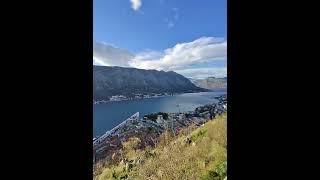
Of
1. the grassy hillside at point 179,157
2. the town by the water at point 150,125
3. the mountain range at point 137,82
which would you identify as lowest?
the grassy hillside at point 179,157

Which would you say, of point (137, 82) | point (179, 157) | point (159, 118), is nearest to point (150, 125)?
point (159, 118)

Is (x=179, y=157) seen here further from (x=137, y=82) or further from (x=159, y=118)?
(x=137, y=82)

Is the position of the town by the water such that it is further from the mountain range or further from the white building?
the mountain range

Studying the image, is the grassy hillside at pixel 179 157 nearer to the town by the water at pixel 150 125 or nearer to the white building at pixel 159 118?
the town by the water at pixel 150 125

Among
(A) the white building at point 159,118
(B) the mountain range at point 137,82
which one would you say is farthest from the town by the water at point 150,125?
(B) the mountain range at point 137,82

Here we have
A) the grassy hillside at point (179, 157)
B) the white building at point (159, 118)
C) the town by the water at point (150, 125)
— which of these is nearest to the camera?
the grassy hillside at point (179, 157)

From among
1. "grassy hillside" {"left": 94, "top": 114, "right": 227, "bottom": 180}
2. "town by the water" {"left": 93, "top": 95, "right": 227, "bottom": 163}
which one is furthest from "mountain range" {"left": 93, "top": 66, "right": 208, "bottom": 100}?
"grassy hillside" {"left": 94, "top": 114, "right": 227, "bottom": 180}

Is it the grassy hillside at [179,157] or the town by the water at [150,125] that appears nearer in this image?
the grassy hillside at [179,157]
